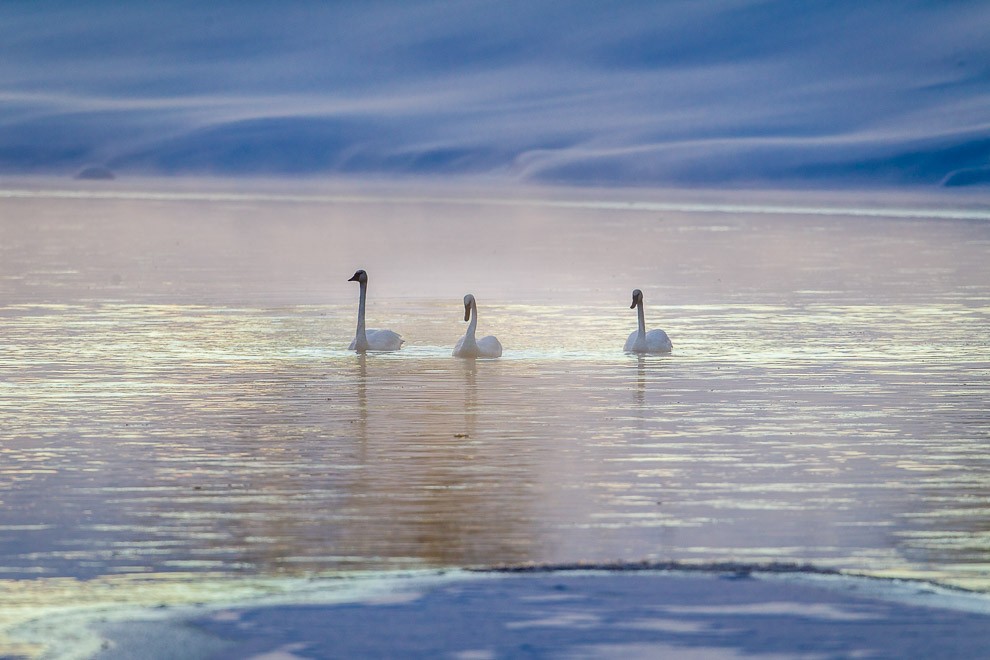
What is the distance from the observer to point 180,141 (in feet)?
557

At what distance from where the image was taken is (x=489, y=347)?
1622 centimetres

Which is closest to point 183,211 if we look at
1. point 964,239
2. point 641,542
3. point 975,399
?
point 964,239

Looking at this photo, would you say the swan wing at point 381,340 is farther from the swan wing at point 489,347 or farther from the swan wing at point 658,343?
the swan wing at point 658,343

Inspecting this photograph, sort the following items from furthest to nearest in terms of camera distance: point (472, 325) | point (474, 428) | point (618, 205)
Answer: point (618, 205), point (472, 325), point (474, 428)

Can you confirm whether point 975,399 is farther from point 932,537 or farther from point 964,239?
point 964,239

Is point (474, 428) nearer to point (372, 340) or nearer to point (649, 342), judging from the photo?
point (372, 340)

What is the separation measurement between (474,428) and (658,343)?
4734mm

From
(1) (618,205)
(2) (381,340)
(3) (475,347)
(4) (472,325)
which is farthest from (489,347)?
(1) (618,205)

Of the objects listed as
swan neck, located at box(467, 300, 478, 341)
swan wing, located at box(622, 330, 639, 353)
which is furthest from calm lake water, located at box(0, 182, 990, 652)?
swan neck, located at box(467, 300, 478, 341)

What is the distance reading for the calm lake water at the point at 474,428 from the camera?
8484 millimetres

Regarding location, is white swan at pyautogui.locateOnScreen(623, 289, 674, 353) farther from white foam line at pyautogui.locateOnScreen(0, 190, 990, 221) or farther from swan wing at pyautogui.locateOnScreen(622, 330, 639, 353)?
white foam line at pyautogui.locateOnScreen(0, 190, 990, 221)

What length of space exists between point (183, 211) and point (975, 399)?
4555 cm

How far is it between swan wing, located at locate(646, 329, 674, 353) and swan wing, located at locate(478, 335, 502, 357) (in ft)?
4.22

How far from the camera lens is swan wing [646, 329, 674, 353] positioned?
16.5 meters
